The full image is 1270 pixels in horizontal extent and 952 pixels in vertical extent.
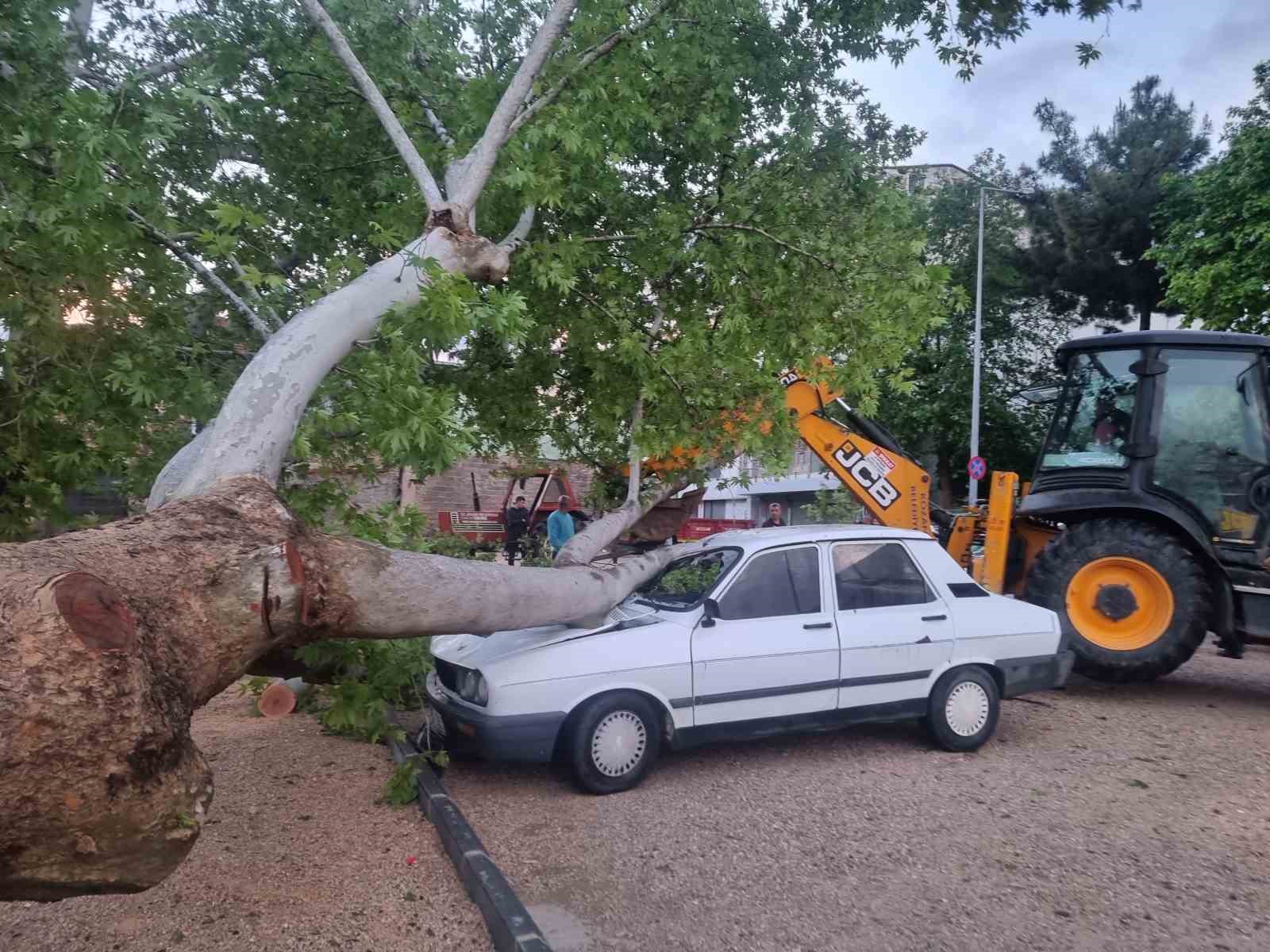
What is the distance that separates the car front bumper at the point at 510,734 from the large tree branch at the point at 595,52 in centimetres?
401

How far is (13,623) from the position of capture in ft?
8.69

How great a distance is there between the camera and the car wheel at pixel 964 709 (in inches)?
268

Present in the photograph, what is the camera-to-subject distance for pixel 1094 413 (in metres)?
9.02

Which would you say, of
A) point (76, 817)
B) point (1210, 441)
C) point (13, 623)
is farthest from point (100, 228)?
point (1210, 441)

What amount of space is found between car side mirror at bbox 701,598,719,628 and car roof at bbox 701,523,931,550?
55 cm

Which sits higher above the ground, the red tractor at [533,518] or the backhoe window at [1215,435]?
the backhoe window at [1215,435]

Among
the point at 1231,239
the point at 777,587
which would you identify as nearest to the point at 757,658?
the point at 777,587

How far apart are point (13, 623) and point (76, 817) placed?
566 millimetres

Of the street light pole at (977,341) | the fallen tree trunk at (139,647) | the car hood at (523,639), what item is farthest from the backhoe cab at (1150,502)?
the street light pole at (977,341)

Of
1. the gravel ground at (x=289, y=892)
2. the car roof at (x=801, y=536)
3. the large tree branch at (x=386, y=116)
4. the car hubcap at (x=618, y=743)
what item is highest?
the large tree branch at (x=386, y=116)

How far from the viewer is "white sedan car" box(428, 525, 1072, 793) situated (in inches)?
230

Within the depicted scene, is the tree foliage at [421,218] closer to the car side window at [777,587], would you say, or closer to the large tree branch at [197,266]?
the large tree branch at [197,266]

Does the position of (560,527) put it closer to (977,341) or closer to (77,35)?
(77,35)

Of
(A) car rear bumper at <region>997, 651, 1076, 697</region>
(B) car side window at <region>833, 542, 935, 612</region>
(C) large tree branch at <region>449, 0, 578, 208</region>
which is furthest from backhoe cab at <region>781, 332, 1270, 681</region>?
(C) large tree branch at <region>449, 0, 578, 208</region>
